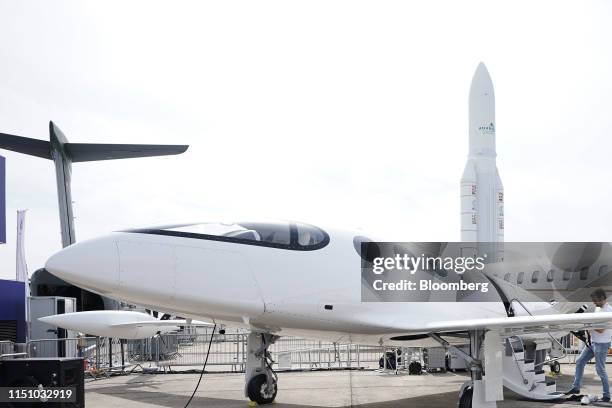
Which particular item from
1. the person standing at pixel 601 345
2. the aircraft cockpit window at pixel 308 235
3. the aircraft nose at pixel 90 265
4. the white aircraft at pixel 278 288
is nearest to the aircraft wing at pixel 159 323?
the white aircraft at pixel 278 288

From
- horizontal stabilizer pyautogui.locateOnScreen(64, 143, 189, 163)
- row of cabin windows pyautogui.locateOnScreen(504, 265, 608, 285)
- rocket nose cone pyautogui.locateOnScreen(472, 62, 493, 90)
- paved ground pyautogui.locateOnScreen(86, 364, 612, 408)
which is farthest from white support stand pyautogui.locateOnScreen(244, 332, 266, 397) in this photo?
rocket nose cone pyautogui.locateOnScreen(472, 62, 493, 90)

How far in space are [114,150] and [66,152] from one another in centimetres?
236

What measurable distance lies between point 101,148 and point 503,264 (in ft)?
74.4

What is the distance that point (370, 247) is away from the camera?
33.1 feet

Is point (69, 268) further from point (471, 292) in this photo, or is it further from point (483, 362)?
point (471, 292)

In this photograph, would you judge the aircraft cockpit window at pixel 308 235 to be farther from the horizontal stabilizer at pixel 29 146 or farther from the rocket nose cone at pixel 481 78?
the rocket nose cone at pixel 481 78

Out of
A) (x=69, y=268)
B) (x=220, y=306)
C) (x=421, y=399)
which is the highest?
(x=69, y=268)

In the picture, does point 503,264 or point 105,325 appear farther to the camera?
point 105,325

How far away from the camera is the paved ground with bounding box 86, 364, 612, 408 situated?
11.5 meters

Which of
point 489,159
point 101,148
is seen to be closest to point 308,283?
point 101,148

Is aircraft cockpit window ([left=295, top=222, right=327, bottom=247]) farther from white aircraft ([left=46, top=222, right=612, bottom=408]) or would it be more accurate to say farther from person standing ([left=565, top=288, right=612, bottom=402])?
person standing ([left=565, top=288, right=612, bottom=402])

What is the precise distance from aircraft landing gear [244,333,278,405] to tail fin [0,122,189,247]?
18.7 metres

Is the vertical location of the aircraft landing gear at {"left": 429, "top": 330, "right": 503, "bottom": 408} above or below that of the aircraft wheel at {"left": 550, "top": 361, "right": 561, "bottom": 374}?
above

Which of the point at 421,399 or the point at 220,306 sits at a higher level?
the point at 220,306
